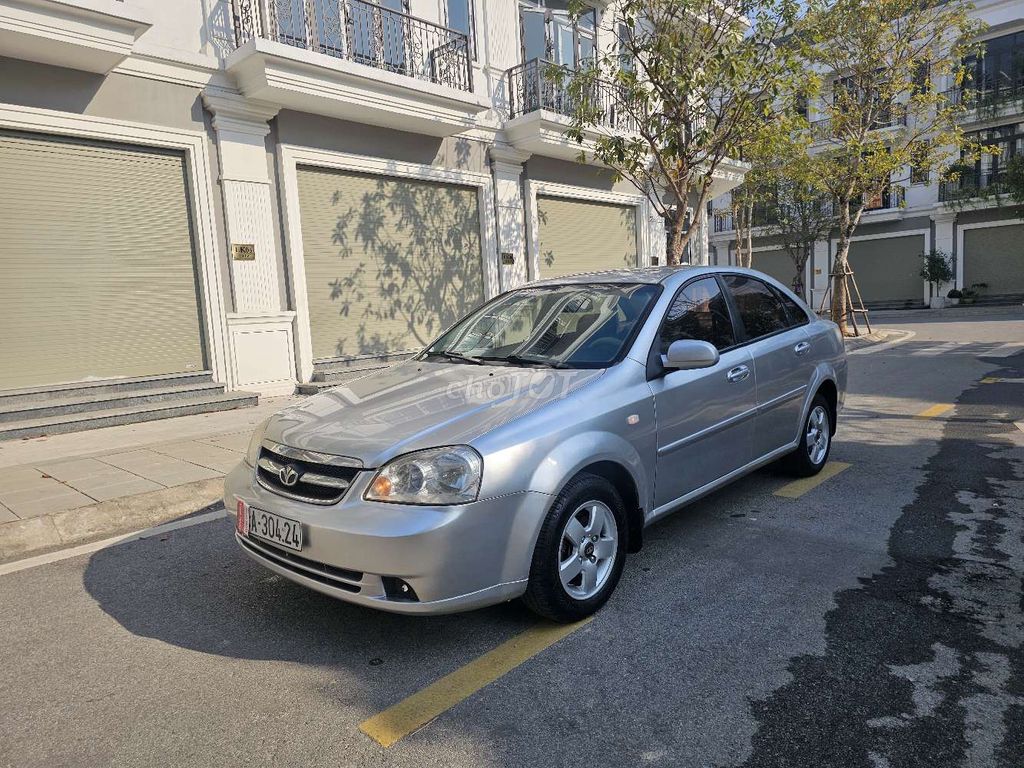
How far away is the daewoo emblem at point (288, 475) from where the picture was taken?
290 centimetres

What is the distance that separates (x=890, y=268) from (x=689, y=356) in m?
34.0

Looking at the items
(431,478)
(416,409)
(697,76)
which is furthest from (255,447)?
(697,76)

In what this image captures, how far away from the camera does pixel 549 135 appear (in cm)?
1316

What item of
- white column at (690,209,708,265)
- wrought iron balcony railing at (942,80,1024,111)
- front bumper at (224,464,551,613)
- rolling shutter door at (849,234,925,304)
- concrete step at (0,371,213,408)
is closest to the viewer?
front bumper at (224,464,551,613)

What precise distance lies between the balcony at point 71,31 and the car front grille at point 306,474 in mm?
7141

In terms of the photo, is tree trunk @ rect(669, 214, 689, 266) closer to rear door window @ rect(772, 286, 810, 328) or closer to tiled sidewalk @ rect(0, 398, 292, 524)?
rear door window @ rect(772, 286, 810, 328)

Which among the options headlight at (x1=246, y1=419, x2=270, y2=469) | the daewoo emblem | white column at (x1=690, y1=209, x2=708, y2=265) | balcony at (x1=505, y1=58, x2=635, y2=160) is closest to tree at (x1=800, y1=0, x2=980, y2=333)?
white column at (x1=690, y1=209, x2=708, y2=265)

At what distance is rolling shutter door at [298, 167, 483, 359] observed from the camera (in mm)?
10828

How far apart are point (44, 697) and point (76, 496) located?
108 inches

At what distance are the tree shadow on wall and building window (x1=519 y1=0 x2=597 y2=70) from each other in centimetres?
376

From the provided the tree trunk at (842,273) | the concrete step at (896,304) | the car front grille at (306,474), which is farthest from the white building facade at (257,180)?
the concrete step at (896,304)

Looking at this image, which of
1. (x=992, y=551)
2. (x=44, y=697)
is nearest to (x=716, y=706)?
(x=992, y=551)

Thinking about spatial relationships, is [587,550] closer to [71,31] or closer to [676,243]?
[71,31]

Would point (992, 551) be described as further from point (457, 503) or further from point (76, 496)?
point (76, 496)
